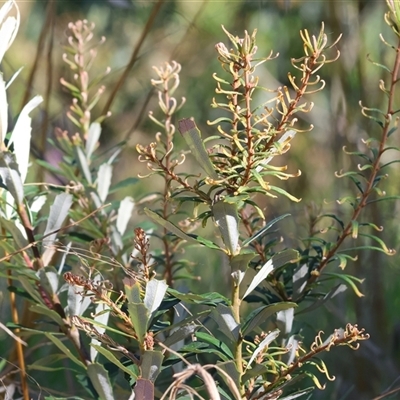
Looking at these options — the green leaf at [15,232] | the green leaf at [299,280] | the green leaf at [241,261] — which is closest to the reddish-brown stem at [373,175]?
the green leaf at [299,280]

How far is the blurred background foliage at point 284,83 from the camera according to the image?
2.82ft

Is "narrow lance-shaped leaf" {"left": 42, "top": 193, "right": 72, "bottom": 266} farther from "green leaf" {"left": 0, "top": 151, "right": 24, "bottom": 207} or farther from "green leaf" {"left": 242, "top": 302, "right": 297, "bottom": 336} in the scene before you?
"green leaf" {"left": 242, "top": 302, "right": 297, "bottom": 336}

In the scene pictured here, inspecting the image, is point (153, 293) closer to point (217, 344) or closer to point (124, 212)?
point (217, 344)

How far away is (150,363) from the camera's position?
39 cm

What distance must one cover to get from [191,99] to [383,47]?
57cm

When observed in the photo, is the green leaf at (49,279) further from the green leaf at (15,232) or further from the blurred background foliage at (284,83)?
the blurred background foliage at (284,83)

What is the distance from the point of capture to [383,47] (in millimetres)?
923

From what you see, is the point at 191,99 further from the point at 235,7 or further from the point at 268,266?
the point at 268,266

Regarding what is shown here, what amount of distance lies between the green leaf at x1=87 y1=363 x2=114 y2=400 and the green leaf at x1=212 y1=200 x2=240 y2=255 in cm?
11

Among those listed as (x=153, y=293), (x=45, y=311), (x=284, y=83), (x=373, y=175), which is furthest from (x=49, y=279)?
→ (x=284, y=83)

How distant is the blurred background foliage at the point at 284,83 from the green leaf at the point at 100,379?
1.28 feet

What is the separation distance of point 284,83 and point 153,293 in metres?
1.12

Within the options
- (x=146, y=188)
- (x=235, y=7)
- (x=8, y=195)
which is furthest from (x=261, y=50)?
(x=8, y=195)

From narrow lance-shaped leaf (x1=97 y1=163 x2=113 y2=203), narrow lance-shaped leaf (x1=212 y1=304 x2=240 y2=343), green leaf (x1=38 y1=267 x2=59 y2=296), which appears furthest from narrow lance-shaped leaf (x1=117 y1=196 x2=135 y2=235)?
narrow lance-shaped leaf (x1=212 y1=304 x2=240 y2=343)
